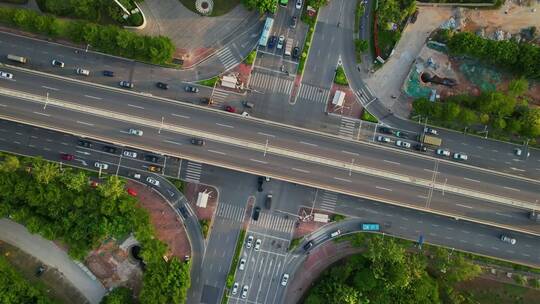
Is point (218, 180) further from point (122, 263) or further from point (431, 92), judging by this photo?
point (431, 92)

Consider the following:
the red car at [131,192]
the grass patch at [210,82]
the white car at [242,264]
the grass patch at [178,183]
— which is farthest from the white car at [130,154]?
the white car at [242,264]

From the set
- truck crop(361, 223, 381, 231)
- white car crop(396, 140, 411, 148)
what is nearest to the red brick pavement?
truck crop(361, 223, 381, 231)

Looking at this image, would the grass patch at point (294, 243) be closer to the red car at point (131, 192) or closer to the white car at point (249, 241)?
the white car at point (249, 241)

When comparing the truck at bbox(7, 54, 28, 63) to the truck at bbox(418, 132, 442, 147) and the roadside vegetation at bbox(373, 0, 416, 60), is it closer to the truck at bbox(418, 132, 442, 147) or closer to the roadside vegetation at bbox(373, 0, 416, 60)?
the roadside vegetation at bbox(373, 0, 416, 60)

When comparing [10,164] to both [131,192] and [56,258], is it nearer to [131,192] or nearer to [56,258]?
[56,258]

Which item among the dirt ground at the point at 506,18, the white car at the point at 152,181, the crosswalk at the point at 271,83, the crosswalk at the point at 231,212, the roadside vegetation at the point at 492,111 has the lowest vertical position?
the crosswalk at the point at 231,212

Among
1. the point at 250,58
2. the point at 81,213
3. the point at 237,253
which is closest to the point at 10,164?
the point at 81,213

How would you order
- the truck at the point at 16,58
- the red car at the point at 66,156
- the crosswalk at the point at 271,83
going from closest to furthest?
1. the truck at the point at 16,58
2. the red car at the point at 66,156
3. the crosswalk at the point at 271,83
